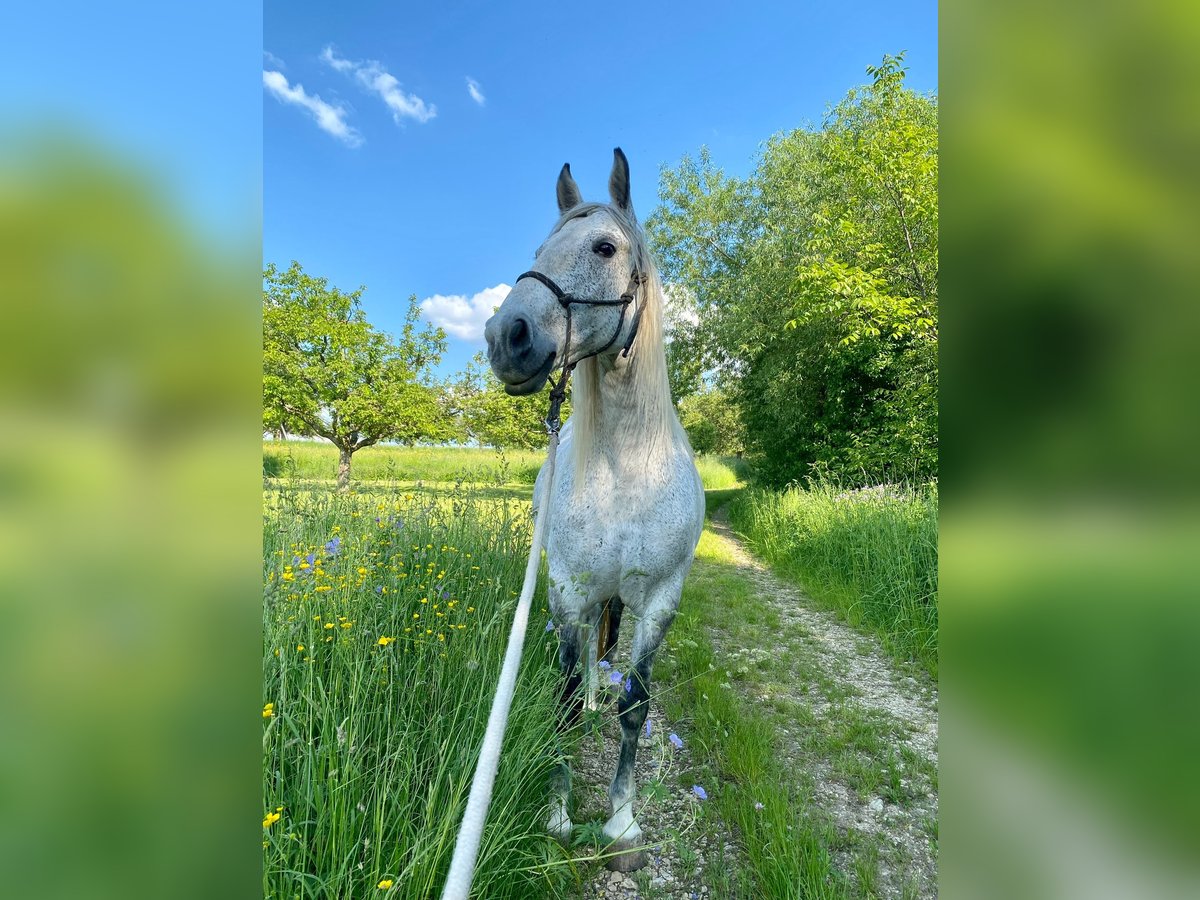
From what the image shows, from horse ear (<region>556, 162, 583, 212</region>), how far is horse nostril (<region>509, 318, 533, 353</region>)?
35.8 inches

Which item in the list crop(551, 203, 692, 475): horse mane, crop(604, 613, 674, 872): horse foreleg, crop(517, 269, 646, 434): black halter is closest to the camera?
crop(517, 269, 646, 434): black halter

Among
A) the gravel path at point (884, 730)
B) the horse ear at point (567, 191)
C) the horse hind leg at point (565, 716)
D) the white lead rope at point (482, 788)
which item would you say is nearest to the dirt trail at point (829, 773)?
the gravel path at point (884, 730)

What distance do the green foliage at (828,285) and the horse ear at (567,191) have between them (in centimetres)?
359

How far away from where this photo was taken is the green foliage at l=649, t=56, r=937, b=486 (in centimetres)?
634

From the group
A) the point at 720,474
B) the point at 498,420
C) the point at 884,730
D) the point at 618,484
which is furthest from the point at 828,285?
the point at 720,474

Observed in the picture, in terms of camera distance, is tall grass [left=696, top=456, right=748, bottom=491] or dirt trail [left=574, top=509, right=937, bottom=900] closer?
dirt trail [left=574, top=509, right=937, bottom=900]

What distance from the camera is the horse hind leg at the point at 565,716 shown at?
1.91 meters

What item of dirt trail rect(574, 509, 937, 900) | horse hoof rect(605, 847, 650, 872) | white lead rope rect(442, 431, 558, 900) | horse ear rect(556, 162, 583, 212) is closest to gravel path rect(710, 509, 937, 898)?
dirt trail rect(574, 509, 937, 900)

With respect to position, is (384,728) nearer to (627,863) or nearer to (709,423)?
(627,863)

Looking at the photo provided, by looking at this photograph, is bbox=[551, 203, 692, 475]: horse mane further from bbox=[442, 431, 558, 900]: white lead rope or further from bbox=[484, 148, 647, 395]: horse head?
bbox=[442, 431, 558, 900]: white lead rope
